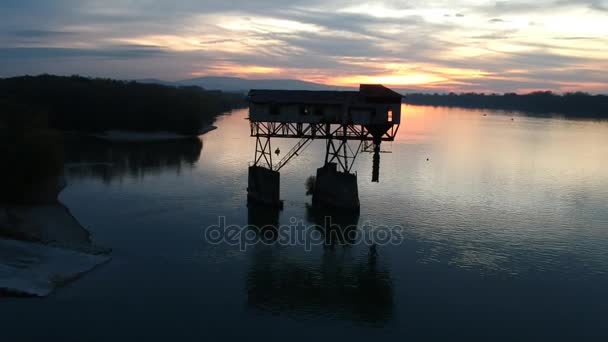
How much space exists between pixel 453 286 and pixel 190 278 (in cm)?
1719

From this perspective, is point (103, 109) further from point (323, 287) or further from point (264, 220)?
point (323, 287)

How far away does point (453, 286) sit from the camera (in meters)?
A: 32.2

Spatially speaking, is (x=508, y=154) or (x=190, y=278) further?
(x=508, y=154)

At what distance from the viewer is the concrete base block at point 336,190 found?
48094mm

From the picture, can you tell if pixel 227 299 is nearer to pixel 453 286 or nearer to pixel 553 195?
pixel 453 286

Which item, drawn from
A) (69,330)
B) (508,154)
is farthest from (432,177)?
(69,330)

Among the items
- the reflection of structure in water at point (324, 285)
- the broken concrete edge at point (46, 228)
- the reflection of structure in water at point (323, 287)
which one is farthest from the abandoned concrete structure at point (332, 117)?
the broken concrete edge at point (46, 228)

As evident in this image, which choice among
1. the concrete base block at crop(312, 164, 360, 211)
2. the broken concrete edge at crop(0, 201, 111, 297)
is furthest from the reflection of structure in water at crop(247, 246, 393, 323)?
the broken concrete edge at crop(0, 201, 111, 297)

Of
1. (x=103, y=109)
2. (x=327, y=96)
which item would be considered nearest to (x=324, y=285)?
(x=327, y=96)

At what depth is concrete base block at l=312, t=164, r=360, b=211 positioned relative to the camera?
48.1 metres

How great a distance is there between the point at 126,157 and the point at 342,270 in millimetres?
57445

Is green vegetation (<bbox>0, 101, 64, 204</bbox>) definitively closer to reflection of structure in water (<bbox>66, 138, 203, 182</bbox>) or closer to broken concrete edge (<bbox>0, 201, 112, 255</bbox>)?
broken concrete edge (<bbox>0, 201, 112, 255</bbox>)

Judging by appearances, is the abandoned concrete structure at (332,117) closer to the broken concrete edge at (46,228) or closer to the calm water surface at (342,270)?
the calm water surface at (342,270)

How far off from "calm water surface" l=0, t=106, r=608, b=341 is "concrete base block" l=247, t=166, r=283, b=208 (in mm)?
1795
